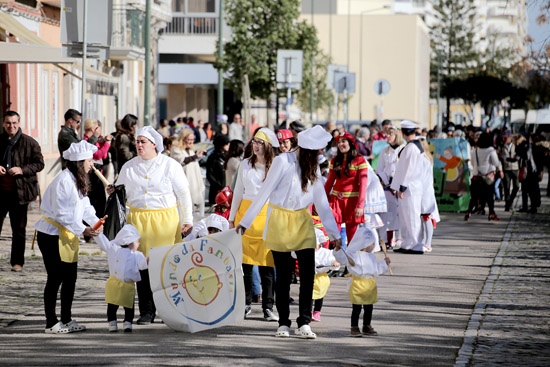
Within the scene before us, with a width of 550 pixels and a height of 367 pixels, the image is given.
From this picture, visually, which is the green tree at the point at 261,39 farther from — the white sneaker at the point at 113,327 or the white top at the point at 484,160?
the white sneaker at the point at 113,327

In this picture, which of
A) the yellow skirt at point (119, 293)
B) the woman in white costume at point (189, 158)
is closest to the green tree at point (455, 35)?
the woman in white costume at point (189, 158)

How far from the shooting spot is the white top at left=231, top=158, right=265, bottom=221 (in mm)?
11258

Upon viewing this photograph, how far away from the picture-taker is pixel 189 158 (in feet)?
63.1

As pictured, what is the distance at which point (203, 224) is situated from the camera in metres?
11.3

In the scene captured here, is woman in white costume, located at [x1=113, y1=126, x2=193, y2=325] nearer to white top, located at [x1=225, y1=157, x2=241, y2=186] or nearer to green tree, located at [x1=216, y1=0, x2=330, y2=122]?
white top, located at [x1=225, y1=157, x2=241, y2=186]

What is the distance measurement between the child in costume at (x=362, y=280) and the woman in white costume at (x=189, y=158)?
9.04 m

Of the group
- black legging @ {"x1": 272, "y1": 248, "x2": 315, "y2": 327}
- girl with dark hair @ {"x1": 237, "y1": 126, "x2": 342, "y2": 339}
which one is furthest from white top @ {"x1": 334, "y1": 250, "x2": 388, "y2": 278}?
black legging @ {"x1": 272, "y1": 248, "x2": 315, "y2": 327}

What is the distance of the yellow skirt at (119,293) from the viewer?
33.3ft

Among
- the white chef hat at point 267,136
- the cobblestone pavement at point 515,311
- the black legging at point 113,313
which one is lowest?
the cobblestone pavement at point 515,311

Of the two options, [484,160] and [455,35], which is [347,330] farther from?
[455,35]

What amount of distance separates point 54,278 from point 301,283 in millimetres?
2043

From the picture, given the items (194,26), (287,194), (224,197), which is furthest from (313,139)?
(194,26)

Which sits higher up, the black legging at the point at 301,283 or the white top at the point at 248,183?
the white top at the point at 248,183

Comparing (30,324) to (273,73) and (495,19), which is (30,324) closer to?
(273,73)
